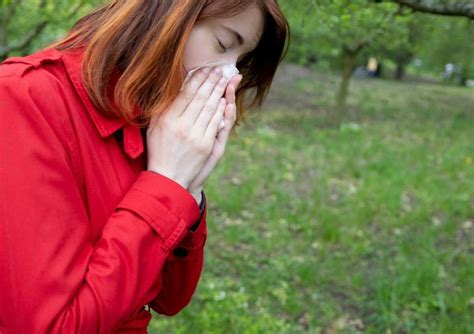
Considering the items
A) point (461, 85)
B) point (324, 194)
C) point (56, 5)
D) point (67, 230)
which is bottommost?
point (461, 85)

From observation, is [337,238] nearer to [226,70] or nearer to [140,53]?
[226,70]

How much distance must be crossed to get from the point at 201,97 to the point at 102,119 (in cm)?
22

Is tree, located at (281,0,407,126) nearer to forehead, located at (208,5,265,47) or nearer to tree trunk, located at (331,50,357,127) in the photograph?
tree trunk, located at (331,50,357,127)

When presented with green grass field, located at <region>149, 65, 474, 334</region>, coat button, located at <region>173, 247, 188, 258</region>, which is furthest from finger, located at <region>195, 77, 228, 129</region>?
green grass field, located at <region>149, 65, 474, 334</region>

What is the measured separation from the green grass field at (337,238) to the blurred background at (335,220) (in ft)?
0.04

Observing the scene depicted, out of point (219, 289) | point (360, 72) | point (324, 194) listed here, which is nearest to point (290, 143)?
point (324, 194)

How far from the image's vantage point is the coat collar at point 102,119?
108cm

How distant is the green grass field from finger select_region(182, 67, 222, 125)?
2.28 m

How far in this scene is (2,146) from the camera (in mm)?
922

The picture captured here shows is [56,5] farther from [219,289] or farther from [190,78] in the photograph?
[190,78]

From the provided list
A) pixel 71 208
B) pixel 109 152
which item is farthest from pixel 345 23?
pixel 71 208

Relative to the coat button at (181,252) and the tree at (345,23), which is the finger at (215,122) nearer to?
the coat button at (181,252)

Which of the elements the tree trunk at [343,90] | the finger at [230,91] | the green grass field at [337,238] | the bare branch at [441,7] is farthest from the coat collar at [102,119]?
the tree trunk at [343,90]

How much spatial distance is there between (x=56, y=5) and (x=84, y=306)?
12.0 ft
